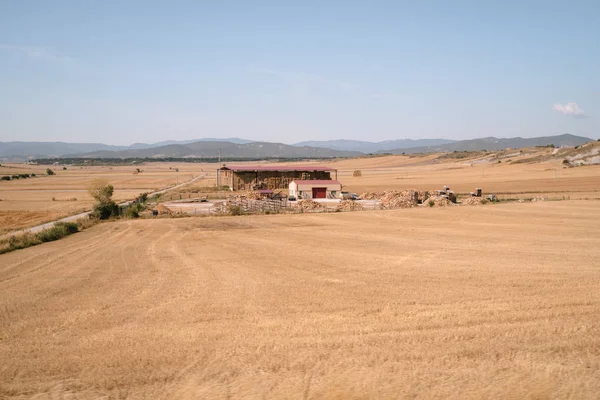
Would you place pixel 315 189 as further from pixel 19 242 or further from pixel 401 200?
pixel 19 242

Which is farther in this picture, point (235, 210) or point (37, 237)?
point (235, 210)

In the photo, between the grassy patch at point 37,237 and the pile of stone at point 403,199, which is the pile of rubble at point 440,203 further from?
the grassy patch at point 37,237

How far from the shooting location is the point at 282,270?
61.1 feet

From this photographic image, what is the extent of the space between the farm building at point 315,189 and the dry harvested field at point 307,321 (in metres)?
30.3

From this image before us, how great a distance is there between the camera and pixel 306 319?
12430mm

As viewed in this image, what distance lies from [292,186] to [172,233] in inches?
1050

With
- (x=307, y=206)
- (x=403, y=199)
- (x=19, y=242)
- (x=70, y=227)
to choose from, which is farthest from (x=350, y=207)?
(x=19, y=242)

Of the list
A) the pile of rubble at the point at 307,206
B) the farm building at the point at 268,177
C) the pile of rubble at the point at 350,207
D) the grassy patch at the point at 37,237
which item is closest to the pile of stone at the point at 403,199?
the pile of rubble at the point at 350,207

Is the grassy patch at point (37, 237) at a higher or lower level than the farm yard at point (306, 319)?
lower

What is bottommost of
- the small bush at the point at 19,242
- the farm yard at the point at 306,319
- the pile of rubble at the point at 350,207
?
the pile of rubble at the point at 350,207

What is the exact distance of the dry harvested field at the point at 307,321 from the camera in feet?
29.3

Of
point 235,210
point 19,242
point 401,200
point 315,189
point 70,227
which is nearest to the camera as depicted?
point 19,242

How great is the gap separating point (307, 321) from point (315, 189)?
143 feet

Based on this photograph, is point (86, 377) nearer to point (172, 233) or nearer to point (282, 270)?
point (282, 270)
